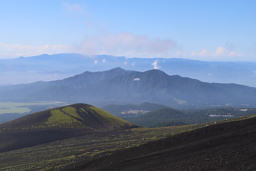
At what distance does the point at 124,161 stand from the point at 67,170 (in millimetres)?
17977

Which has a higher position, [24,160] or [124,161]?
[124,161]

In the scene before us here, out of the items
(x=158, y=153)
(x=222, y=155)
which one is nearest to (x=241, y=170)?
(x=222, y=155)

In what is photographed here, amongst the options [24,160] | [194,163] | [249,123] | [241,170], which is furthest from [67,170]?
[24,160]

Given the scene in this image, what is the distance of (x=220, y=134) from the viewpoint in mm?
84062

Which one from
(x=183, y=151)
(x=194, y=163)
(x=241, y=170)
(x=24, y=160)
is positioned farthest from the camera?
(x=24, y=160)

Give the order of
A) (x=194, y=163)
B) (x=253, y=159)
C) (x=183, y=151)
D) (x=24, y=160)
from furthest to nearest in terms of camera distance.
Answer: (x=24, y=160), (x=183, y=151), (x=194, y=163), (x=253, y=159)

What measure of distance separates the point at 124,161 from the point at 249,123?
40.0 m

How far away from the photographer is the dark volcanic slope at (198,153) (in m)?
59.9

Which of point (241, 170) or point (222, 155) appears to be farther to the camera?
point (222, 155)

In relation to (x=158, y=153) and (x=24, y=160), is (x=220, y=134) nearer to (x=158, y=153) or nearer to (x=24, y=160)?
(x=158, y=153)

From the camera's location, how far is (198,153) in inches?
2749

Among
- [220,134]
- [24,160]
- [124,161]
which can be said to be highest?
[220,134]

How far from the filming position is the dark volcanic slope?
5989 cm

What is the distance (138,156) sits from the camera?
263ft
